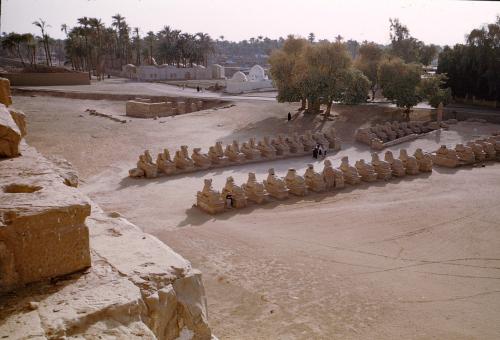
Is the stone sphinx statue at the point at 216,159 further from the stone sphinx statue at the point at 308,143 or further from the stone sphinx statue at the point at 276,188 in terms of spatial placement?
the stone sphinx statue at the point at 308,143

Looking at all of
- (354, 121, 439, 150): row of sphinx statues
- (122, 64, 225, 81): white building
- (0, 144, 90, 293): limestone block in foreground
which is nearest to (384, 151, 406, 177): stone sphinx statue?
(354, 121, 439, 150): row of sphinx statues

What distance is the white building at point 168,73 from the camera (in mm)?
53312

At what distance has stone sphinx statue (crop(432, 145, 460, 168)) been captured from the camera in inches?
717

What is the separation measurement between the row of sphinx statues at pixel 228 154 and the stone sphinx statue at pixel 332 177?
4.52 meters

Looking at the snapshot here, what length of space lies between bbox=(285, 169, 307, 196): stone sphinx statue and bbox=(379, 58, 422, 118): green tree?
642 inches

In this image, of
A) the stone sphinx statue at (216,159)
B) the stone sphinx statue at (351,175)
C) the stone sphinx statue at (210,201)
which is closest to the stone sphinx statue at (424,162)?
the stone sphinx statue at (351,175)

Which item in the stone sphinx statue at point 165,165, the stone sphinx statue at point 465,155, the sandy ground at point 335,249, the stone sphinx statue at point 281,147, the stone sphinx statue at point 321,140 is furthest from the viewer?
the stone sphinx statue at point 321,140

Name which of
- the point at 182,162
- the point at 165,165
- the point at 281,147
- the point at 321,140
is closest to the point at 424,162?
the point at 321,140

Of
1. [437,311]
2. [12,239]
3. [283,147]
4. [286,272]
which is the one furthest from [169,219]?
[283,147]

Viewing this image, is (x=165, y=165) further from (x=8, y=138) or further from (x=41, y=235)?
(x=41, y=235)

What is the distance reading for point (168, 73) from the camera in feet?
180

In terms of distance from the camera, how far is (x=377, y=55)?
3366 cm

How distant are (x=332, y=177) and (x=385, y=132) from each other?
10.4 m

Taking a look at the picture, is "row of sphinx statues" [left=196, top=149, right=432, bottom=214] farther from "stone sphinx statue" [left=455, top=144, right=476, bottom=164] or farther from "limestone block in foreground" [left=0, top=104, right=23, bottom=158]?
"limestone block in foreground" [left=0, top=104, right=23, bottom=158]
